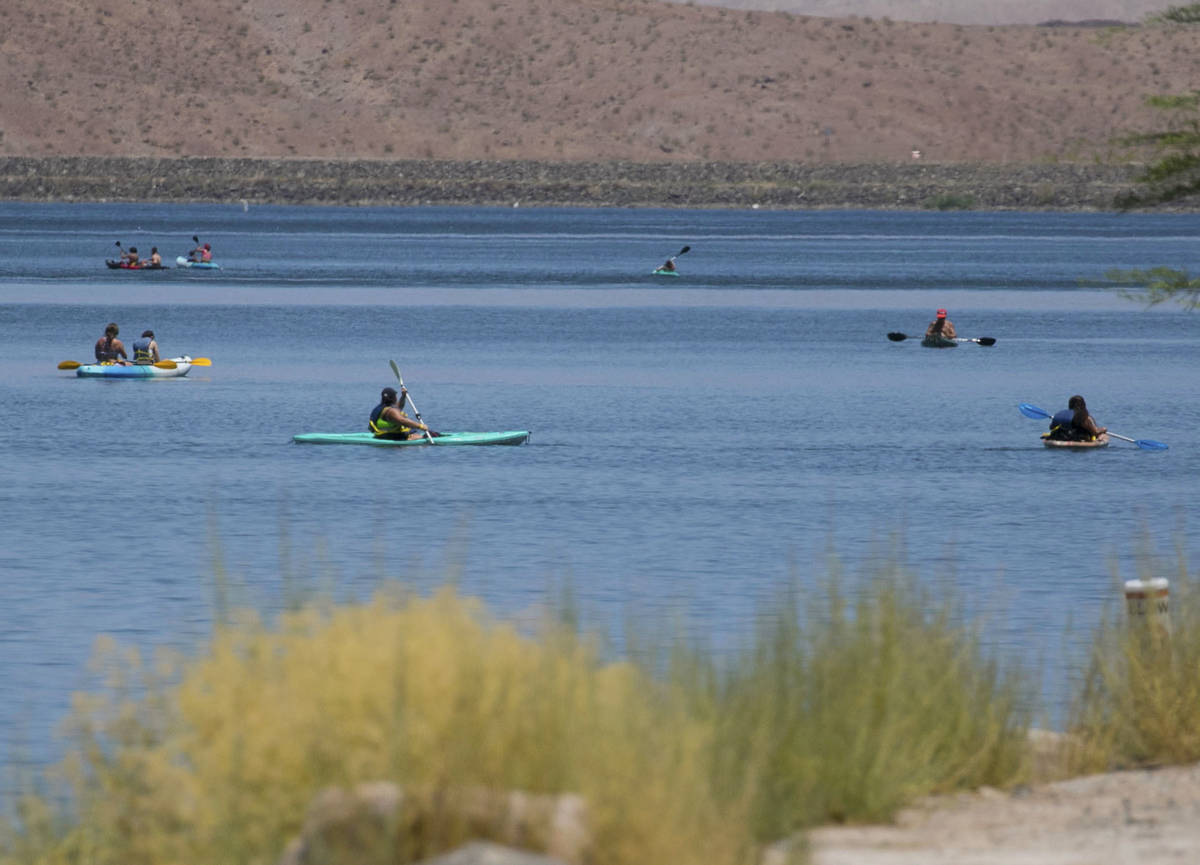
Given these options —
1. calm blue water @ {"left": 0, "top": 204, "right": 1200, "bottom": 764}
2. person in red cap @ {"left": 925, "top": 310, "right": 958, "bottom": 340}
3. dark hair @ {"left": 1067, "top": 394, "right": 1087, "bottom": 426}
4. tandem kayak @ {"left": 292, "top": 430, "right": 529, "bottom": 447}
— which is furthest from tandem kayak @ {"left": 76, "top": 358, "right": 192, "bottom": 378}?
person in red cap @ {"left": 925, "top": 310, "right": 958, "bottom": 340}

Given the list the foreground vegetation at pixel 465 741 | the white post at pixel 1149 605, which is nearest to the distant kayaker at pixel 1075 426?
the white post at pixel 1149 605

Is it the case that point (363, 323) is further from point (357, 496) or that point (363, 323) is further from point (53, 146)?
point (53, 146)

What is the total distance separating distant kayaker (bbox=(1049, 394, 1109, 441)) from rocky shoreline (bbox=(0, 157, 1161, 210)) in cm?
14105

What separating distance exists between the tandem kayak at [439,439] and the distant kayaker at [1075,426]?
911 cm

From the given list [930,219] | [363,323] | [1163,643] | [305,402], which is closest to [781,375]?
[305,402]

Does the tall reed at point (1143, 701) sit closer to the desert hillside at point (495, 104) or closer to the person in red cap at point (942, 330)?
the person in red cap at point (942, 330)

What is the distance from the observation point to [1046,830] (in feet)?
32.6

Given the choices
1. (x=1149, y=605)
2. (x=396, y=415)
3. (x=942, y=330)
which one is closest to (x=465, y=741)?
(x=1149, y=605)

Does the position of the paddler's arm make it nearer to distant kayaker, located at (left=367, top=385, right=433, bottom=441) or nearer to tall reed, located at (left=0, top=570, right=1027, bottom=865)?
distant kayaker, located at (left=367, top=385, right=433, bottom=441)

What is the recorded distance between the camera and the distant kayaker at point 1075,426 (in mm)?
36062

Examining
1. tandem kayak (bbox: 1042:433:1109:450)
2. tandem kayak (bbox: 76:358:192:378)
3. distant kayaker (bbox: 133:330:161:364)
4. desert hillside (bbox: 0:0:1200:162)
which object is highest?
desert hillside (bbox: 0:0:1200:162)

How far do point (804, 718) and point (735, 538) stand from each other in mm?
16382

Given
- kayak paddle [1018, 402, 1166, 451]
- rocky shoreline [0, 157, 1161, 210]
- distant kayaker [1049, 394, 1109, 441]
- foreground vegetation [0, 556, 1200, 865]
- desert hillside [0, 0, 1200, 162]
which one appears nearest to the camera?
foreground vegetation [0, 556, 1200, 865]

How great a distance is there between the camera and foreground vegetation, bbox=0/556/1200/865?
26.0 ft
